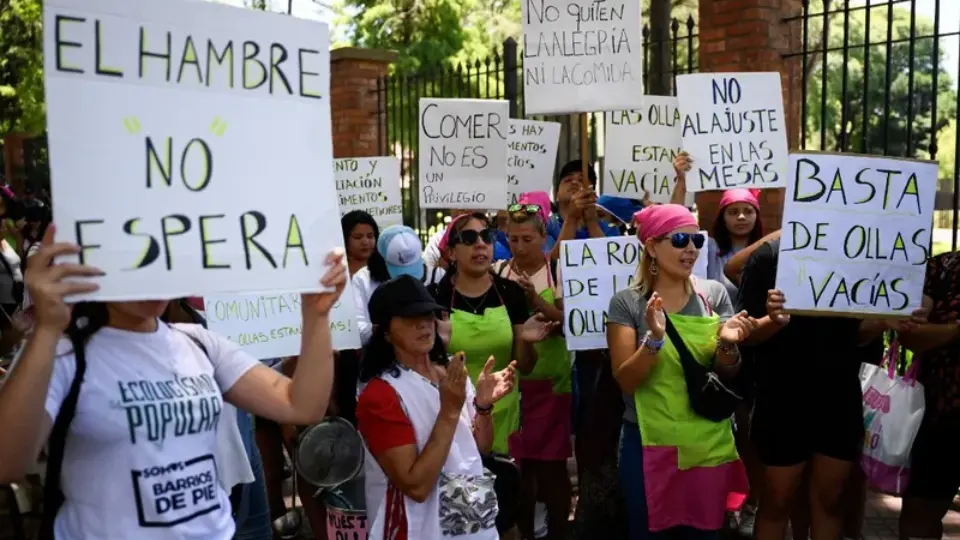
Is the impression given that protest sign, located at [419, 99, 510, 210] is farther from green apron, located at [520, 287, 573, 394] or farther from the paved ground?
the paved ground

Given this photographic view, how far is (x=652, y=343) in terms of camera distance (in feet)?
12.6

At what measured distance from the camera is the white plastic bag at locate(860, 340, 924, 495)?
4.54 metres

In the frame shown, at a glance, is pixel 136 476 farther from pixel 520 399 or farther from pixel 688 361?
pixel 520 399

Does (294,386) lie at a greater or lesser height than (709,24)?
lesser

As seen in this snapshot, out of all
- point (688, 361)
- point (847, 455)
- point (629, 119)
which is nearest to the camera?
point (688, 361)

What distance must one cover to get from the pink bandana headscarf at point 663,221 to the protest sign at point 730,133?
61.2 inches

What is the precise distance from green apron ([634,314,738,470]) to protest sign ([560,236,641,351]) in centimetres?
93

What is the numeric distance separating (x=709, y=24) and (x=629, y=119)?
5.71ft

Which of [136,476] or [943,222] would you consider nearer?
[136,476]

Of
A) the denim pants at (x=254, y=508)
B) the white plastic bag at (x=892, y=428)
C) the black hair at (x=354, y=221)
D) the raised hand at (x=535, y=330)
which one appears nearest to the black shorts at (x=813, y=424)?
the white plastic bag at (x=892, y=428)

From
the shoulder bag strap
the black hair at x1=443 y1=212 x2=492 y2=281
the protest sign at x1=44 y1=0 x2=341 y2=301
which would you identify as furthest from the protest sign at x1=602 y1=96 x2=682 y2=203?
the shoulder bag strap

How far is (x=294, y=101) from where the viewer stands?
2.49 meters

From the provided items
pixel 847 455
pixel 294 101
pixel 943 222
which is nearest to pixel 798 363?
pixel 847 455

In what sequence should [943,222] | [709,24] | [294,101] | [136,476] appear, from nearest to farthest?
[136,476] < [294,101] < [709,24] < [943,222]
